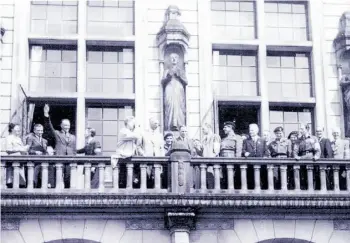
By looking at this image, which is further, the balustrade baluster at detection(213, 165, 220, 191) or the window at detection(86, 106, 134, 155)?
the window at detection(86, 106, 134, 155)

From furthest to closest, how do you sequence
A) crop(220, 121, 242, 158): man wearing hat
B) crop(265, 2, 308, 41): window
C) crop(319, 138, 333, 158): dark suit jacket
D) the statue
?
crop(265, 2, 308, 41): window < the statue < crop(319, 138, 333, 158): dark suit jacket < crop(220, 121, 242, 158): man wearing hat

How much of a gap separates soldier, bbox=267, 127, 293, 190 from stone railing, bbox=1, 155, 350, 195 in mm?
47

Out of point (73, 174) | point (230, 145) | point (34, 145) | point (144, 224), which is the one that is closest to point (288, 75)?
point (230, 145)

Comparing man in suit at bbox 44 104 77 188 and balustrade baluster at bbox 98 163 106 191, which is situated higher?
man in suit at bbox 44 104 77 188

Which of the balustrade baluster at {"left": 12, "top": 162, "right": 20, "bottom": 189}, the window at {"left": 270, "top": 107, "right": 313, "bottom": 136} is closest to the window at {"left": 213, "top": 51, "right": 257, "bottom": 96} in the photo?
the window at {"left": 270, "top": 107, "right": 313, "bottom": 136}

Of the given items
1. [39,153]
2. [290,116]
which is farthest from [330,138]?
[39,153]

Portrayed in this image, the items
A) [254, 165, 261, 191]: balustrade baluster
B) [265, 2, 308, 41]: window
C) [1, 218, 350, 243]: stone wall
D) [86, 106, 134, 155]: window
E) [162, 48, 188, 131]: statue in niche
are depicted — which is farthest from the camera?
[265, 2, 308, 41]: window

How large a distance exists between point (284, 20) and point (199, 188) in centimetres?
630

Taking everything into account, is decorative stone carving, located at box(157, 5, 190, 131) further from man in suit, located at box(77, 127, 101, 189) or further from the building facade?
man in suit, located at box(77, 127, 101, 189)

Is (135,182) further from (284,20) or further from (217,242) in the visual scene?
(284,20)

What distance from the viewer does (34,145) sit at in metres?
22.9

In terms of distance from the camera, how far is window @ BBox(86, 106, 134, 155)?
24.9 meters

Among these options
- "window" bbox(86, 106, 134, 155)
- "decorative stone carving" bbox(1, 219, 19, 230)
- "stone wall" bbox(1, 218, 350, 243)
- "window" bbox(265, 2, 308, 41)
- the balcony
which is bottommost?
"stone wall" bbox(1, 218, 350, 243)

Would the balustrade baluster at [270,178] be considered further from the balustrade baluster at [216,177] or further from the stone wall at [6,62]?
the stone wall at [6,62]
